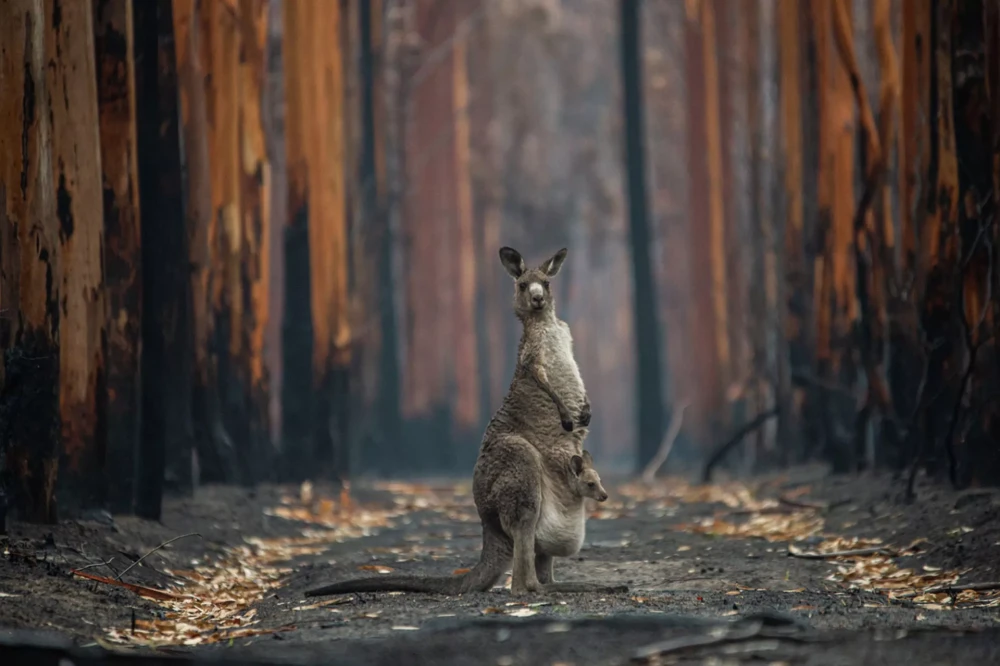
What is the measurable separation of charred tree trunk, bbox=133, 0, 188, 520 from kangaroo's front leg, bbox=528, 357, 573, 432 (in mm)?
4385

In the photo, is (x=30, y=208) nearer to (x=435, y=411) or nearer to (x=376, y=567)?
(x=376, y=567)

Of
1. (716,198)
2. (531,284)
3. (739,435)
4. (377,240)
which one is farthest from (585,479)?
(716,198)

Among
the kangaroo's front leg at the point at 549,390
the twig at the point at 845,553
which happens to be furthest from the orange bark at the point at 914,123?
the kangaroo's front leg at the point at 549,390

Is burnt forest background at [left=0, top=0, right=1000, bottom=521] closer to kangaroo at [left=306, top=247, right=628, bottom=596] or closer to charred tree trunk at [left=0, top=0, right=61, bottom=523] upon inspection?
charred tree trunk at [left=0, top=0, right=61, bottom=523]

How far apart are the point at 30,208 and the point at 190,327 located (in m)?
4.97

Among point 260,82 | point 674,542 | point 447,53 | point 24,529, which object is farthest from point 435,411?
point 24,529

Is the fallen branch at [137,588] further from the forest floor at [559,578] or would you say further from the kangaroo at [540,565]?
the kangaroo at [540,565]

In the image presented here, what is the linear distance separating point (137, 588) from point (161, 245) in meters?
4.33

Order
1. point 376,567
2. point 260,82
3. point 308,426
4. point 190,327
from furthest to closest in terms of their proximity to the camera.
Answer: point 308,426 → point 260,82 → point 190,327 → point 376,567

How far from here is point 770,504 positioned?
15.9 meters

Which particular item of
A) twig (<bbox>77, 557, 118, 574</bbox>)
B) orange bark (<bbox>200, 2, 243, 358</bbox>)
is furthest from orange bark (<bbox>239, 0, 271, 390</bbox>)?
twig (<bbox>77, 557, 118, 574</bbox>)

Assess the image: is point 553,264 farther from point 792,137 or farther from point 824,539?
point 792,137

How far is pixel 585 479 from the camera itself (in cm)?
880

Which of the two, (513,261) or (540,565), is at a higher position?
(513,261)
